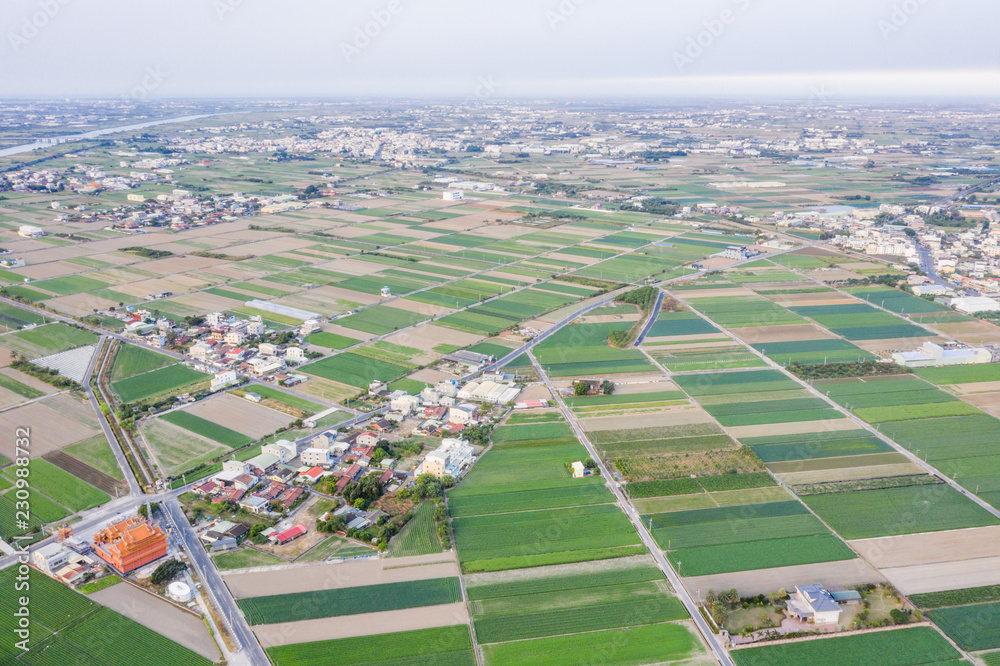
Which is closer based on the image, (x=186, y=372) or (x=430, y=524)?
(x=430, y=524)

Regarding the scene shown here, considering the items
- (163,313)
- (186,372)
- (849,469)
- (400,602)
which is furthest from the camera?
(163,313)

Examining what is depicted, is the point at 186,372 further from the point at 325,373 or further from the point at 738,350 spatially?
the point at 738,350

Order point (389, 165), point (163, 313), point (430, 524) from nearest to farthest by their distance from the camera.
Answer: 1. point (430, 524)
2. point (163, 313)
3. point (389, 165)

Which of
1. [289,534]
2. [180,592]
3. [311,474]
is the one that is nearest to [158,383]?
[311,474]

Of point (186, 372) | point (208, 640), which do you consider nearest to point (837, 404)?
point (208, 640)

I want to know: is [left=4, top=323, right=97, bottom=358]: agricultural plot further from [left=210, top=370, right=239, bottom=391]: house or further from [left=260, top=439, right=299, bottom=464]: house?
[left=260, top=439, right=299, bottom=464]: house
